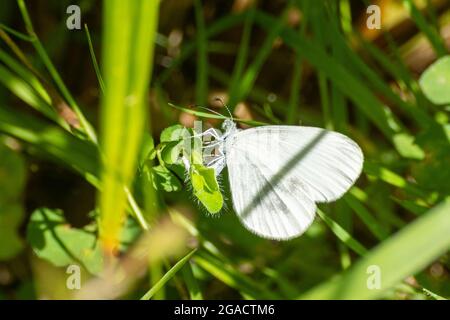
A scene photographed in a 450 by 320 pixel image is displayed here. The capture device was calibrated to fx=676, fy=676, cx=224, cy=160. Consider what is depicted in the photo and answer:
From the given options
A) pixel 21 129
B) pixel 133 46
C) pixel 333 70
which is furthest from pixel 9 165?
pixel 133 46

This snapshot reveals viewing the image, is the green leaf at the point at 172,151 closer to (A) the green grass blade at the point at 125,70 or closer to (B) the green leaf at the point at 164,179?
(B) the green leaf at the point at 164,179

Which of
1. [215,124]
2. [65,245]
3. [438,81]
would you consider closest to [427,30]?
[438,81]

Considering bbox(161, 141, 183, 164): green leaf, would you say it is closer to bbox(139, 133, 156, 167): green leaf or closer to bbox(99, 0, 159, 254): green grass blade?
bbox(139, 133, 156, 167): green leaf

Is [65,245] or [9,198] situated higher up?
[9,198]

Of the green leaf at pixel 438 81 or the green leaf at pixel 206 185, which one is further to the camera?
the green leaf at pixel 438 81

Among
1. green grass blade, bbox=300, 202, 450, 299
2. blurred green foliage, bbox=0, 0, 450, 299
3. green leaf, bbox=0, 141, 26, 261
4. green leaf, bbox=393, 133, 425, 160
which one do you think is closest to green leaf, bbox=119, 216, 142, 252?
blurred green foliage, bbox=0, 0, 450, 299

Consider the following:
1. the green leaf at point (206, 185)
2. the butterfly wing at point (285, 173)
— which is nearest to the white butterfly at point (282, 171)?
the butterfly wing at point (285, 173)

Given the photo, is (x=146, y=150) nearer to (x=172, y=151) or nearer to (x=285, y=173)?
(x=172, y=151)
